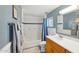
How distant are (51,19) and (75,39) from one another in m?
1.38

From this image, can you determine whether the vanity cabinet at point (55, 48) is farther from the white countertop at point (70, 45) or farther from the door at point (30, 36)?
the door at point (30, 36)

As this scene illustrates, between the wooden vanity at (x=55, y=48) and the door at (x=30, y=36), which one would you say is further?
the door at (x=30, y=36)

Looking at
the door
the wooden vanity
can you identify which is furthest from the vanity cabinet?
the door

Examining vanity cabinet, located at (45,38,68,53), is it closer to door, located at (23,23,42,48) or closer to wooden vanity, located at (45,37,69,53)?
wooden vanity, located at (45,37,69,53)

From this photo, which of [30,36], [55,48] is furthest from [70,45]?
[30,36]

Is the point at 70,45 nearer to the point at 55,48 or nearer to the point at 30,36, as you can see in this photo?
the point at 55,48

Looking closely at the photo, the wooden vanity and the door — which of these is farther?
the door

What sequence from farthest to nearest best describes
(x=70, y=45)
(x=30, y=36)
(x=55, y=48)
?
(x=30, y=36) → (x=55, y=48) → (x=70, y=45)

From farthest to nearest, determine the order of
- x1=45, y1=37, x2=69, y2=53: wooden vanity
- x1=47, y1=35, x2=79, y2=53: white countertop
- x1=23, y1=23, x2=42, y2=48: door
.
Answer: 1. x1=23, y1=23, x2=42, y2=48: door
2. x1=45, y1=37, x2=69, y2=53: wooden vanity
3. x1=47, y1=35, x2=79, y2=53: white countertop

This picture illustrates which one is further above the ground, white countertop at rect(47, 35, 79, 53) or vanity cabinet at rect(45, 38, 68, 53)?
white countertop at rect(47, 35, 79, 53)

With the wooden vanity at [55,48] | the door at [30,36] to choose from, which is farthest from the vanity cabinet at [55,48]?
the door at [30,36]

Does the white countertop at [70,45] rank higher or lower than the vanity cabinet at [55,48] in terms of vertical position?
higher
